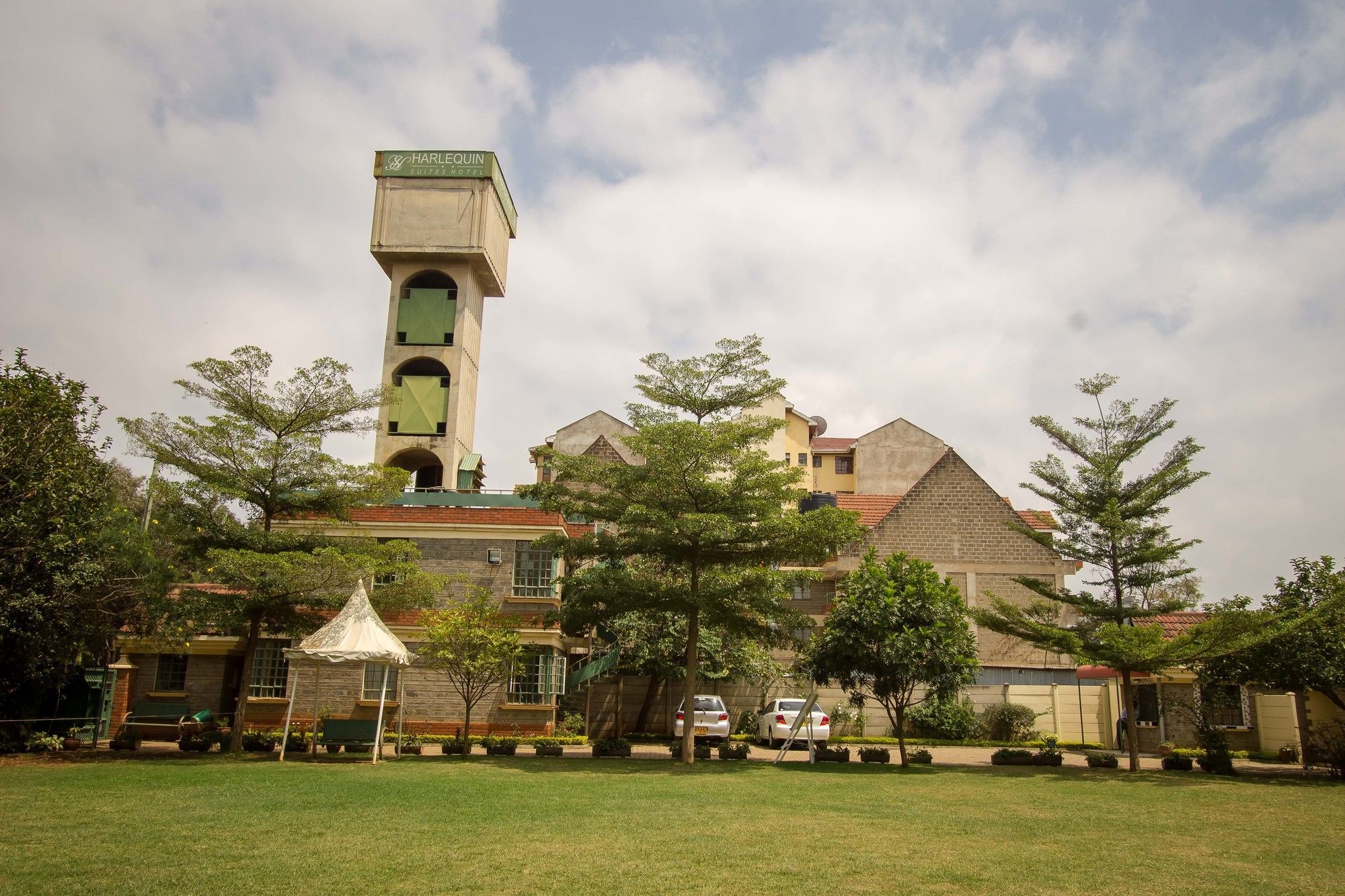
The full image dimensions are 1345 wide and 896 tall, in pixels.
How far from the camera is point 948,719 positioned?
25781 millimetres

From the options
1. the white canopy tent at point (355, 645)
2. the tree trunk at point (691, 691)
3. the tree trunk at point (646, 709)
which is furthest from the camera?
the tree trunk at point (646, 709)

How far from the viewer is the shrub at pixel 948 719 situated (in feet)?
84.4

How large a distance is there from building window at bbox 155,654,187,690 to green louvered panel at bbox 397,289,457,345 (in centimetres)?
1830

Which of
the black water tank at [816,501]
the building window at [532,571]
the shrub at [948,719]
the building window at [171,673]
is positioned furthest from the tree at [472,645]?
the black water tank at [816,501]

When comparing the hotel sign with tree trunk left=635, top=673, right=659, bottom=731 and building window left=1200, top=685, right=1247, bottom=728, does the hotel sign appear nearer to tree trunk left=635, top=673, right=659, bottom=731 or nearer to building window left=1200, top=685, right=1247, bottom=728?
tree trunk left=635, top=673, right=659, bottom=731

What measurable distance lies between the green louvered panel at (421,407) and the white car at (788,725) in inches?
822

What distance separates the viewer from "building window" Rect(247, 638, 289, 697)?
2498 cm

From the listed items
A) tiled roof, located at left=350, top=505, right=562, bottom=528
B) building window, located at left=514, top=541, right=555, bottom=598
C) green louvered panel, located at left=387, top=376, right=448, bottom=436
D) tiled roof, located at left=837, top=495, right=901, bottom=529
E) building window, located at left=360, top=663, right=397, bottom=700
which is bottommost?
building window, located at left=360, top=663, right=397, bottom=700

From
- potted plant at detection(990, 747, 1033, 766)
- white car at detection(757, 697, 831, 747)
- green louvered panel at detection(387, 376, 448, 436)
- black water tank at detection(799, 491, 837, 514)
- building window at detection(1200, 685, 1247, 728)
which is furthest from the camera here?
green louvered panel at detection(387, 376, 448, 436)

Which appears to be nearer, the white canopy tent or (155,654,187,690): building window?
the white canopy tent

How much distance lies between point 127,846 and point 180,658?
740 inches

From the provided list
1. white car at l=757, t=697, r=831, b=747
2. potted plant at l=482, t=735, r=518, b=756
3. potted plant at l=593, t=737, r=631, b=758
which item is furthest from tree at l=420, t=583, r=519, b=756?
white car at l=757, t=697, r=831, b=747

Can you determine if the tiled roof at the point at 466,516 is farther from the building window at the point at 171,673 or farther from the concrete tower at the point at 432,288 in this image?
the concrete tower at the point at 432,288

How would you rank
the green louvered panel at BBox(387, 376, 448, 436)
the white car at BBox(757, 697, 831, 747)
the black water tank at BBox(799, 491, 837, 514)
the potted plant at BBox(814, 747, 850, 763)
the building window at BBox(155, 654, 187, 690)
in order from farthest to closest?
the green louvered panel at BBox(387, 376, 448, 436) < the black water tank at BBox(799, 491, 837, 514) < the building window at BBox(155, 654, 187, 690) < the white car at BBox(757, 697, 831, 747) < the potted plant at BBox(814, 747, 850, 763)
